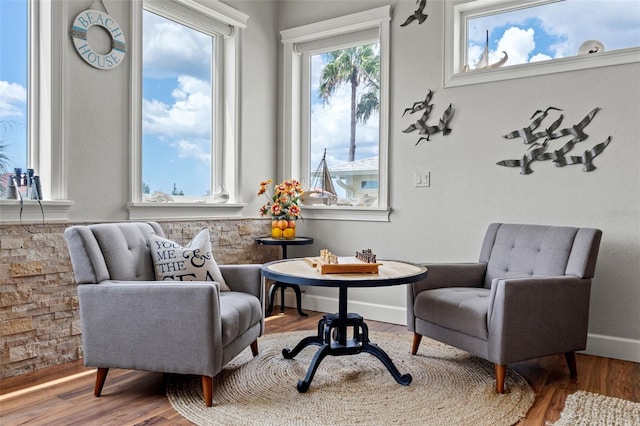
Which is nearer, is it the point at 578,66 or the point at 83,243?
the point at 83,243

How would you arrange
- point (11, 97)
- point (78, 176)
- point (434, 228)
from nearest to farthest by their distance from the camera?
point (11, 97) → point (78, 176) → point (434, 228)

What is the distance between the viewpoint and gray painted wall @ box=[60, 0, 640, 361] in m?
2.93

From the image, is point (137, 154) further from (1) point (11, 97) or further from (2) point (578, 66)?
(2) point (578, 66)

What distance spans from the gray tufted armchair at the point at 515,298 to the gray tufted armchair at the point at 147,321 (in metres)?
1.13

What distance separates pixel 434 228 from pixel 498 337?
142 cm

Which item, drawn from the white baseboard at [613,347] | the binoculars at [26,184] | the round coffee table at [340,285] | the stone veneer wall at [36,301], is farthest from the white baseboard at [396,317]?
the binoculars at [26,184]

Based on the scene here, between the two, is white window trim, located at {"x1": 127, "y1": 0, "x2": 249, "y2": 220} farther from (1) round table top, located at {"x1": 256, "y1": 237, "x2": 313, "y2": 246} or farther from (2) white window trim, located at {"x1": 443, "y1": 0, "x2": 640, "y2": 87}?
(2) white window trim, located at {"x1": 443, "y1": 0, "x2": 640, "y2": 87}

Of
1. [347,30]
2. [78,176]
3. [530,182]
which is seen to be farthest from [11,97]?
[530,182]

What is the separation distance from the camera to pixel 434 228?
366 cm

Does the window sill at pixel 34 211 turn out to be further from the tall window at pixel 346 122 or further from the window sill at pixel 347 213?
the tall window at pixel 346 122

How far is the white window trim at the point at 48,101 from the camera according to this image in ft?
8.93

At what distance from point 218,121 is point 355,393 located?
254cm

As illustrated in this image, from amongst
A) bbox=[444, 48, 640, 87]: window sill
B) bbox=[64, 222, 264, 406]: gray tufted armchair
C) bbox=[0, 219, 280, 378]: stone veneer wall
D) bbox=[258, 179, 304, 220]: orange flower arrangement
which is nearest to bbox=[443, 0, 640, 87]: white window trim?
bbox=[444, 48, 640, 87]: window sill

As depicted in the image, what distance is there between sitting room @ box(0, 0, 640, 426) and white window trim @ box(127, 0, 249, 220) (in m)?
0.02
